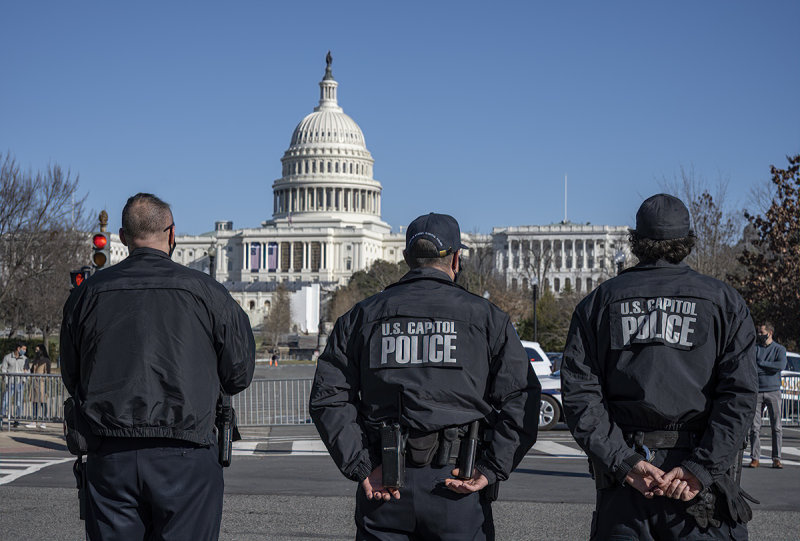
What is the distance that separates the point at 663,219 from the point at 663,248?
0.40 ft

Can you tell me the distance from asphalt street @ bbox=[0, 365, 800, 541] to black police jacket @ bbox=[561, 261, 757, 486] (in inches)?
155

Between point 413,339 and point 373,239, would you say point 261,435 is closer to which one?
point 413,339

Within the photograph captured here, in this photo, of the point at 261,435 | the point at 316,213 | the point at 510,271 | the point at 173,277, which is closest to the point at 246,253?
the point at 316,213

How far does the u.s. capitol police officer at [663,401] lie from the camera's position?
14.3 ft

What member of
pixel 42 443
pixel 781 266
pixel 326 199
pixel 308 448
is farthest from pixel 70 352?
pixel 326 199

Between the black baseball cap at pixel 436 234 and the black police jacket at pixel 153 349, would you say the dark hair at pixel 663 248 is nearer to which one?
the black baseball cap at pixel 436 234

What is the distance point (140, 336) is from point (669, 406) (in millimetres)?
2167

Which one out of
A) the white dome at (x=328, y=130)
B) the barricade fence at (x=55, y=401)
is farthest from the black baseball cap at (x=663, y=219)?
→ the white dome at (x=328, y=130)

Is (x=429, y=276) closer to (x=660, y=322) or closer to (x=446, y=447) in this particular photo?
(x=446, y=447)

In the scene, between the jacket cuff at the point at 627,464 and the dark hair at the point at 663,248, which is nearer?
the jacket cuff at the point at 627,464

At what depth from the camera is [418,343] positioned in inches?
181

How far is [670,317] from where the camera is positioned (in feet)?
15.0

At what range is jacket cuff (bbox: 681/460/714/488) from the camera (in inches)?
171

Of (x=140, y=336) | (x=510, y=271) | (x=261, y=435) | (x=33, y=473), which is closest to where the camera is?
(x=140, y=336)
